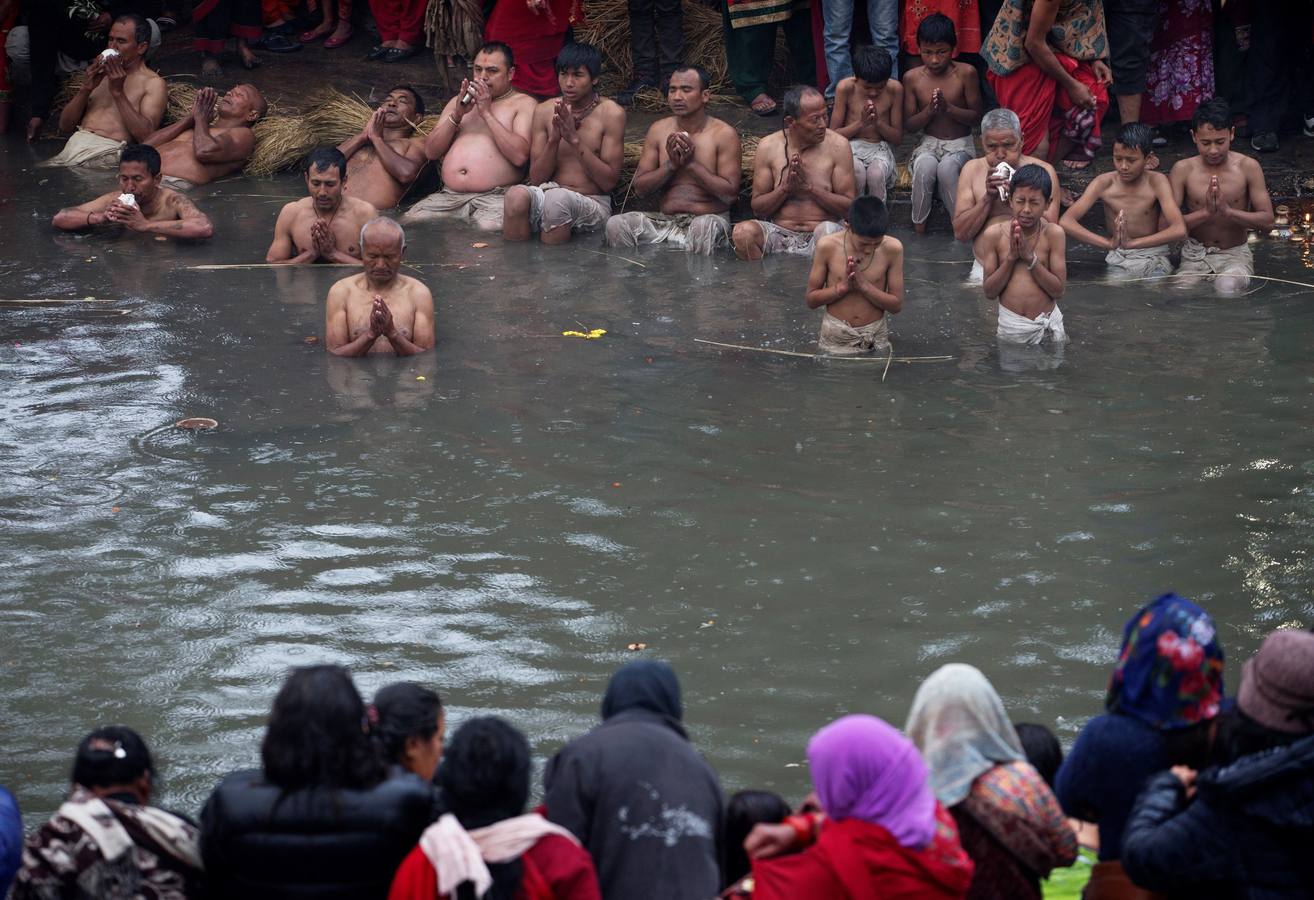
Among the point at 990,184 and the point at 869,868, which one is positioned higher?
the point at 990,184

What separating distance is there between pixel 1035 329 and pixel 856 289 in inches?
38.5

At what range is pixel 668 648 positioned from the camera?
565 cm

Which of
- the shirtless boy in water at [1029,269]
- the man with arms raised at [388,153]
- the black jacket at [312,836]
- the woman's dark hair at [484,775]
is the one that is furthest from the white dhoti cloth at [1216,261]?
the black jacket at [312,836]

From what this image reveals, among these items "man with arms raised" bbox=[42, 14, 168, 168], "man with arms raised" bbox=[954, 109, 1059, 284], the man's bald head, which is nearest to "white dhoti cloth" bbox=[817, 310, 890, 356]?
"man with arms raised" bbox=[954, 109, 1059, 284]

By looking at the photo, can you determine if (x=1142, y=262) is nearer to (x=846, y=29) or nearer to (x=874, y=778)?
(x=846, y=29)

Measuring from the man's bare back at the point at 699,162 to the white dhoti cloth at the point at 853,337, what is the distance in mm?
2387

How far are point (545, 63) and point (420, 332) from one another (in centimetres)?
429

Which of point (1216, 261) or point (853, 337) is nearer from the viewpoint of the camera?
point (853, 337)

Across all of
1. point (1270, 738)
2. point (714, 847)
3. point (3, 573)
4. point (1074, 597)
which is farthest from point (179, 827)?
point (1074, 597)

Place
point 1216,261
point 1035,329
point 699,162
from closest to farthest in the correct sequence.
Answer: point 1035,329
point 1216,261
point 699,162

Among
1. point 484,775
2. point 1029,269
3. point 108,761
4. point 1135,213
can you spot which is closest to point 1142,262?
point 1135,213

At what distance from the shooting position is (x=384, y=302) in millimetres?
8672

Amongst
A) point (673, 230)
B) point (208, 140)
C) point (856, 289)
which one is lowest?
point (856, 289)

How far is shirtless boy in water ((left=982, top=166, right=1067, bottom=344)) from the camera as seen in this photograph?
8781 mm
